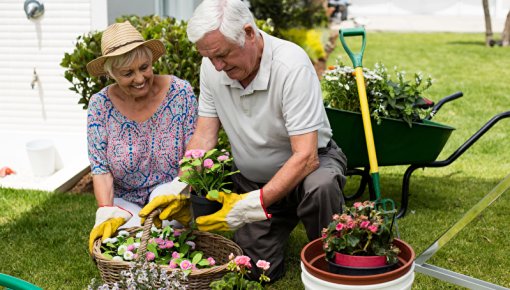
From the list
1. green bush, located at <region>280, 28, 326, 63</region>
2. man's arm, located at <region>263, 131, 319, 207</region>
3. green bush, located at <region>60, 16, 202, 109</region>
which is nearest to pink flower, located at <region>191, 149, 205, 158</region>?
man's arm, located at <region>263, 131, 319, 207</region>

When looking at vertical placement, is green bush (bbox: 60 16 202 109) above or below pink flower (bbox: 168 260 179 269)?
above

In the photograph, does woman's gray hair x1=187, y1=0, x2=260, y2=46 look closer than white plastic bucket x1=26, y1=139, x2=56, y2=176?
Yes

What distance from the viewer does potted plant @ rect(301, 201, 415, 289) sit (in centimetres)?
260

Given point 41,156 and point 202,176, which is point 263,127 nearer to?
point 202,176

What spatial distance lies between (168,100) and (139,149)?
10.5 inches

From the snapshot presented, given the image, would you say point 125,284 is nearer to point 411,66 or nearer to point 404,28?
point 411,66

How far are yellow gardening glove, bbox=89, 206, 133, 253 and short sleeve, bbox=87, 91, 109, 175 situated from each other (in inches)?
10.9

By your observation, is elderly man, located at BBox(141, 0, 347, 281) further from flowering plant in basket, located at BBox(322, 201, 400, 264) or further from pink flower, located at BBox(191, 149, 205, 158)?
flowering plant in basket, located at BBox(322, 201, 400, 264)

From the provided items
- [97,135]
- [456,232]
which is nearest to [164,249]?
[97,135]

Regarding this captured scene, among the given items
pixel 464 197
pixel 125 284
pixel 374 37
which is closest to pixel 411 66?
pixel 374 37

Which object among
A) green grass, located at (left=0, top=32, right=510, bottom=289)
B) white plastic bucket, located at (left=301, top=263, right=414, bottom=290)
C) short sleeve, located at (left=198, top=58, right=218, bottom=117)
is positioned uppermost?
short sleeve, located at (left=198, top=58, right=218, bottom=117)

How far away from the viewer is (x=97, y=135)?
3.69 m

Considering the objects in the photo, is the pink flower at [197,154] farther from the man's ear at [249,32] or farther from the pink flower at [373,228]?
the pink flower at [373,228]

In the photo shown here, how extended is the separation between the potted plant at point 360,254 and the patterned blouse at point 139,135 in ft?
3.67
